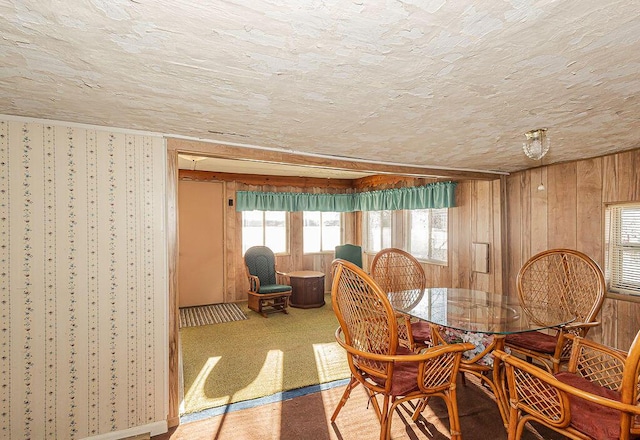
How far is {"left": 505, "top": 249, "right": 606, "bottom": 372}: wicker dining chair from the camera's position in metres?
2.31

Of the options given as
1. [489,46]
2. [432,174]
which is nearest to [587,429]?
[489,46]

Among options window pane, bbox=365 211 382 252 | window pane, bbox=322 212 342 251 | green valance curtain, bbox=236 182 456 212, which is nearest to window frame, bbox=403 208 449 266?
green valance curtain, bbox=236 182 456 212

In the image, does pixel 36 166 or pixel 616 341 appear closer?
pixel 36 166

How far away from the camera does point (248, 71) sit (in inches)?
49.7

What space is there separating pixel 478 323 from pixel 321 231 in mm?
4611

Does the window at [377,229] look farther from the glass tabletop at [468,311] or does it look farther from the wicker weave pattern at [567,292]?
the wicker weave pattern at [567,292]

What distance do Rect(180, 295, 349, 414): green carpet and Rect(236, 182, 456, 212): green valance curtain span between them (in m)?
2.01

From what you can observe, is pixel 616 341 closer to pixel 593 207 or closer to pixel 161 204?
pixel 593 207

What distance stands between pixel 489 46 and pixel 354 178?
5.43 m

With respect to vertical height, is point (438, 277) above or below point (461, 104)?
below

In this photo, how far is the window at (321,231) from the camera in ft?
21.3

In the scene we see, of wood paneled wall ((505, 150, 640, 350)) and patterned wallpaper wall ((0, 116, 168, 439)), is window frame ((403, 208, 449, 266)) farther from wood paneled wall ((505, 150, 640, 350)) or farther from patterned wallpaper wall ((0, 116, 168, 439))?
patterned wallpaper wall ((0, 116, 168, 439))

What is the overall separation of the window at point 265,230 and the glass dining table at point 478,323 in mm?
3573

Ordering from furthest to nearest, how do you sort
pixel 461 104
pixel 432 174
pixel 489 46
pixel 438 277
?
pixel 438 277 < pixel 432 174 < pixel 461 104 < pixel 489 46
